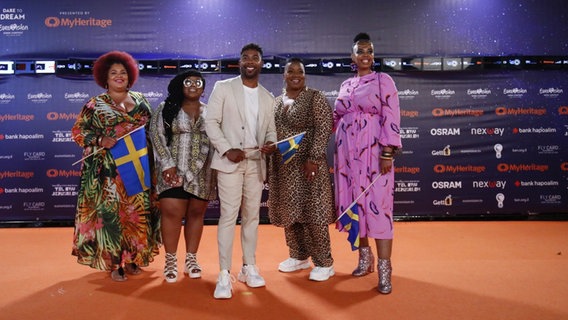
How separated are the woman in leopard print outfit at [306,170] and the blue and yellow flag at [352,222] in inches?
6.3

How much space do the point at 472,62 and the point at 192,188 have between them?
167 inches

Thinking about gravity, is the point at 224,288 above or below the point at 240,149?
below

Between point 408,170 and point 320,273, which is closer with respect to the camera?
point 320,273

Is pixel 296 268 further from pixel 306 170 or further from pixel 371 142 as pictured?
pixel 371 142

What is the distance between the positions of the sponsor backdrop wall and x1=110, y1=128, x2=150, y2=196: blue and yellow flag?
2623mm

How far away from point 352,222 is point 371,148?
0.54m

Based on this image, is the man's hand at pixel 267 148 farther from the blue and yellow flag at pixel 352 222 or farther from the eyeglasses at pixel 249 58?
the blue and yellow flag at pixel 352 222

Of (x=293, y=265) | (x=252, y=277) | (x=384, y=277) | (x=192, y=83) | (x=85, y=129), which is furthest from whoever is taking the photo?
(x=293, y=265)

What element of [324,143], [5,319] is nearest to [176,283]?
[5,319]

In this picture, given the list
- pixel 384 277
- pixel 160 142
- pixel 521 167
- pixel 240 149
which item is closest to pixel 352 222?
pixel 384 277

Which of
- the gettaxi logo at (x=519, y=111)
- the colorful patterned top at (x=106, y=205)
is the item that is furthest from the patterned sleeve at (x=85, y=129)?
the gettaxi logo at (x=519, y=111)

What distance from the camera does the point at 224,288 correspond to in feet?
10.4

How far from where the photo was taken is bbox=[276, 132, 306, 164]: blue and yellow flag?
3299mm

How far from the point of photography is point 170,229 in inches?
142
